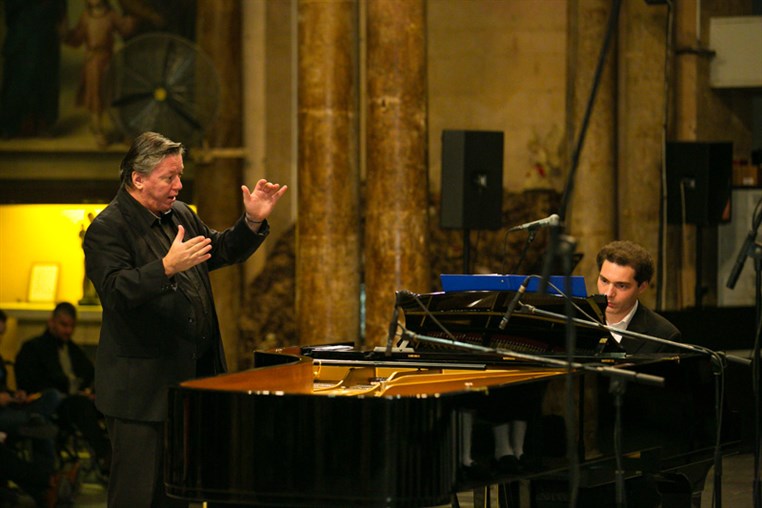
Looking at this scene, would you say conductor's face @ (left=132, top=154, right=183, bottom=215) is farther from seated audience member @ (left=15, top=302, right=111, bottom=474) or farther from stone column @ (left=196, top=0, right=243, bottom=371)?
stone column @ (left=196, top=0, right=243, bottom=371)

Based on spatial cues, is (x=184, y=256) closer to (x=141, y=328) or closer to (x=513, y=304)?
(x=141, y=328)

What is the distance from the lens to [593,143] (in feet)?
32.0

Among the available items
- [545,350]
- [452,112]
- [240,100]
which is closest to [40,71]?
[240,100]

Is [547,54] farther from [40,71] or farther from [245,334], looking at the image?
[40,71]

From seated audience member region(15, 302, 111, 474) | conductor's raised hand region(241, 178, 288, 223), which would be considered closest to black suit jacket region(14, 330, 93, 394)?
seated audience member region(15, 302, 111, 474)

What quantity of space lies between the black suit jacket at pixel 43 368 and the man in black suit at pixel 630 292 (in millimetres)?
4410

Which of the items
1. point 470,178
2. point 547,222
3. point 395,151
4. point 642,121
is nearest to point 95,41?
point 395,151

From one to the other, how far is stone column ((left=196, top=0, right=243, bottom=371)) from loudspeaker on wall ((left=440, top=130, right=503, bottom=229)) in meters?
2.91

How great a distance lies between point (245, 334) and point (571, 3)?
3731mm

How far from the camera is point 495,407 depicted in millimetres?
4016

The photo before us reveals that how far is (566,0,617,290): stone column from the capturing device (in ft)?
31.9

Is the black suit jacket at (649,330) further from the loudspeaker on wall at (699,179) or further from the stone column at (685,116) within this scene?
the stone column at (685,116)

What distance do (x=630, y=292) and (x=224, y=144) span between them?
236 inches

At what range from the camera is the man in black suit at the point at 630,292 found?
5.00 metres
